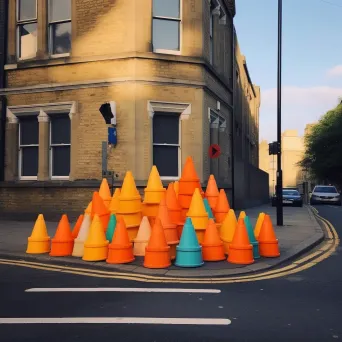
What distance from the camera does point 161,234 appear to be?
A: 6277 millimetres

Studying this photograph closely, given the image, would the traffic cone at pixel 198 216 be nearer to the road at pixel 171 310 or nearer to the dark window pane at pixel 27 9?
the road at pixel 171 310

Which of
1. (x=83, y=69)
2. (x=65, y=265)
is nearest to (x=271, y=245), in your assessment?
(x=65, y=265)

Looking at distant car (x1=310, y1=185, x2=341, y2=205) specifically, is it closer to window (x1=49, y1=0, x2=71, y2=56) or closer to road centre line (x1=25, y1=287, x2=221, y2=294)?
window (x1=49, y1=0, x2=71, y2=56)

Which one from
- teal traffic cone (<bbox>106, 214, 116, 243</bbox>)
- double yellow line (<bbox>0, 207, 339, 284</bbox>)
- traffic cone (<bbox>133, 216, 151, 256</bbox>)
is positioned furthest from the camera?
teal traffic cone (<bbox>106, 214, 116, 243</bbox>)

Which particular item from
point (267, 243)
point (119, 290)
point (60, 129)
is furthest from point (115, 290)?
point (60, 129)

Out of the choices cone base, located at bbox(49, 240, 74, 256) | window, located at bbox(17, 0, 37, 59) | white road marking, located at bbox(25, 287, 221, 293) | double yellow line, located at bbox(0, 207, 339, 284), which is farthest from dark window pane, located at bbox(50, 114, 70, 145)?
white road marking, located at bbox(25, 287, 221, 293)

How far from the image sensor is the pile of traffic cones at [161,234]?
251 inches

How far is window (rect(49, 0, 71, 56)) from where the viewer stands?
1351 centimetres

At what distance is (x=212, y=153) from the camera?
13242 millimetres

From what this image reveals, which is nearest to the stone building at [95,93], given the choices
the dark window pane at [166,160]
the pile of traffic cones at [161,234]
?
the dark window pane at [166,160]

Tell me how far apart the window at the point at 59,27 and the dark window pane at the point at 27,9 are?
2.82 feet

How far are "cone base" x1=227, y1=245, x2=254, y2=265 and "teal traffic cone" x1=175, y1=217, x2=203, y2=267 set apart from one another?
582mm

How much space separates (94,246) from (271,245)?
3.24 metres

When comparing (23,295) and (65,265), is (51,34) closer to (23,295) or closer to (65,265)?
(65,265)
